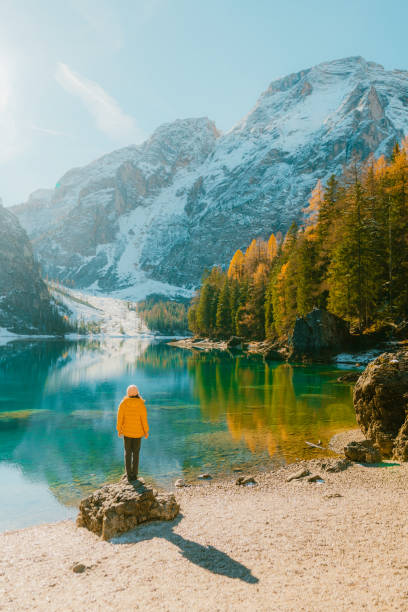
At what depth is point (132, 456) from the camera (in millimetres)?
9625

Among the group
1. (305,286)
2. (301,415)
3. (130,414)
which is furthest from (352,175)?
(130,414)

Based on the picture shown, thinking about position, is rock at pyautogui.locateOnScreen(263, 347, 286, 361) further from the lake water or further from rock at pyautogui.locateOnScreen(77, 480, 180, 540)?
rock at pyautogui.locateOnScreen(77, 480, 180, 540)

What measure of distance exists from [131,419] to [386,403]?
9553 millimetres

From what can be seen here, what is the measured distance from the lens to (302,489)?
10.5 m

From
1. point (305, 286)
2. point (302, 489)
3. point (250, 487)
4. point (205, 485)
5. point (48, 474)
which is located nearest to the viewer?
point (302, 489)

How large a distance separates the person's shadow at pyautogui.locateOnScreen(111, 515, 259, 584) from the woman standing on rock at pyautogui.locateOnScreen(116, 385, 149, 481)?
1.41m

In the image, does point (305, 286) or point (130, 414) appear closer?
point (130, 414)

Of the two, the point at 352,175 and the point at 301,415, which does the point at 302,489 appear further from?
the point at 352,175

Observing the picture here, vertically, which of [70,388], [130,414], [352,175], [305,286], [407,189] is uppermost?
[352,175]

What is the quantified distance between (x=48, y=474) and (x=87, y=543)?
21.9 feet

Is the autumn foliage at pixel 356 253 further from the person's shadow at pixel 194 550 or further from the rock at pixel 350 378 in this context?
the person's shadow at pixel 194 550

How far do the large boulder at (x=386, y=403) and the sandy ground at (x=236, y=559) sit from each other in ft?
12.8

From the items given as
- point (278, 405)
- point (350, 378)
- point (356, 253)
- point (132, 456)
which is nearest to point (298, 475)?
point (132, 456)

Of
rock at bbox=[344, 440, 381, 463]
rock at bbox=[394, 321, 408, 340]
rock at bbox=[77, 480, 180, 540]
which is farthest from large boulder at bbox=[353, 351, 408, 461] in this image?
rock at bbox=[394, 321, 408, 340]
